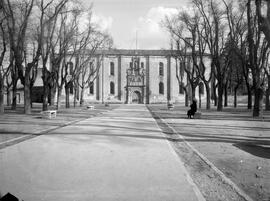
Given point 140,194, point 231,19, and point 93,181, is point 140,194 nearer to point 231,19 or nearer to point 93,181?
point 93,181

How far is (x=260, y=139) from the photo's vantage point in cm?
1280

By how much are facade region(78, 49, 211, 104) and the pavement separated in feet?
224

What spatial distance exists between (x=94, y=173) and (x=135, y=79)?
237 ft

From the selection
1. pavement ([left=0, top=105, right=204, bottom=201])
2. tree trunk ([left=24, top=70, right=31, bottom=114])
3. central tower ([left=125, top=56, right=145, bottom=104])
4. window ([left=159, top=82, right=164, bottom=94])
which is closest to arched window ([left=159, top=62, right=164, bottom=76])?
window ([left=159, top=82, right=164, bottom=94])

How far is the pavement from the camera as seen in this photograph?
5.24 m

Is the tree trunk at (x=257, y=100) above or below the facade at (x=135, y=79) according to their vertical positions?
below

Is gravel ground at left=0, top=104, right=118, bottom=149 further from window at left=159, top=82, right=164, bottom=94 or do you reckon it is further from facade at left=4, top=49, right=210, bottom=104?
window at left=159, top=82, right=164, bottom=94

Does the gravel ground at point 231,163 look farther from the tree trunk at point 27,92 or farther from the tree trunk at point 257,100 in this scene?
the tree trunk at point 27,92

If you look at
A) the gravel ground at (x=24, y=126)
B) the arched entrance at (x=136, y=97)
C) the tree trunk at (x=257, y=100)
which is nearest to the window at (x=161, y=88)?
the arched entrance at (x=136, y=97)

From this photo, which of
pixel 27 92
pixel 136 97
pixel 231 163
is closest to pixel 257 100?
pixel 27 92

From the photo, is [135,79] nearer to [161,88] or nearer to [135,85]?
[135,85]

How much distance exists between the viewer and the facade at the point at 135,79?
78562mm

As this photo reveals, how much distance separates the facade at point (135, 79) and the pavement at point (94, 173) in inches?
2685

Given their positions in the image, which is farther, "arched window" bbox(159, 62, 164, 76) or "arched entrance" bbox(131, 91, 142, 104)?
"arched window" bbox(159, 62, 164, 76)
